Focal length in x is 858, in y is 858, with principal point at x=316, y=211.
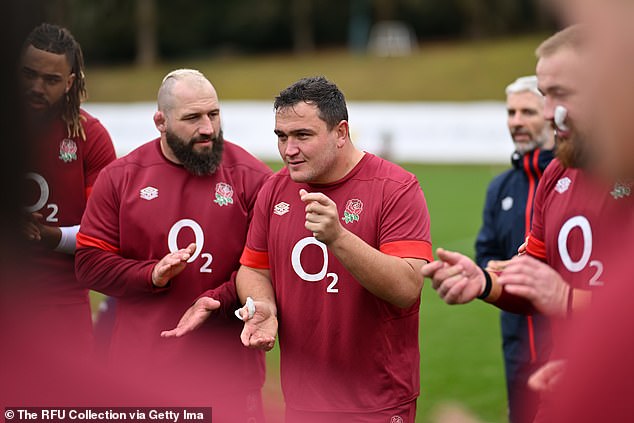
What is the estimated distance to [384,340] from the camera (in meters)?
3.90

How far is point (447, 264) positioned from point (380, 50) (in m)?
46.1

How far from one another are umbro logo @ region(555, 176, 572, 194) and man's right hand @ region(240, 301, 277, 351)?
4.63 ft

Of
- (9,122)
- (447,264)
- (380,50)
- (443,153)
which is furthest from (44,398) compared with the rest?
(380,50)

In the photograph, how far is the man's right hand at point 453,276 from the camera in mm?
2682

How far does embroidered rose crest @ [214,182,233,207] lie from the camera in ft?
14.7

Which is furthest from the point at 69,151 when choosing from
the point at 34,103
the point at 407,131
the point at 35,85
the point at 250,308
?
the point at 407,131

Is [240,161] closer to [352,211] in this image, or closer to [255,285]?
[255,285]

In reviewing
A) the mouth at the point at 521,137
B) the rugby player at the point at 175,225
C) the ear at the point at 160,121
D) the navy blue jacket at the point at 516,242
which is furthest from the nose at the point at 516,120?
the ear at the point at 160,121

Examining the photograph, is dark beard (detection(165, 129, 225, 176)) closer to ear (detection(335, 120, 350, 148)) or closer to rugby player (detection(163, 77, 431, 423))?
rugby player (detection(163, 77, 431, 423))

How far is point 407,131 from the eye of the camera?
2534 centimetres

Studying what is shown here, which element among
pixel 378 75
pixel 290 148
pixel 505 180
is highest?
pixel 290 148

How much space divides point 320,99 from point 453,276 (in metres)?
1.47

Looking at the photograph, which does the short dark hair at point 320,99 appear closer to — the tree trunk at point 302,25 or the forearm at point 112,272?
the forearm at point 112,272

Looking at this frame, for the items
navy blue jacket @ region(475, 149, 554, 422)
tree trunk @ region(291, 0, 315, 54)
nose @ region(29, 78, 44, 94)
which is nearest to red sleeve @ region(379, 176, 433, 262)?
navy blue jacket @ region(475, 149, 554, 422)
